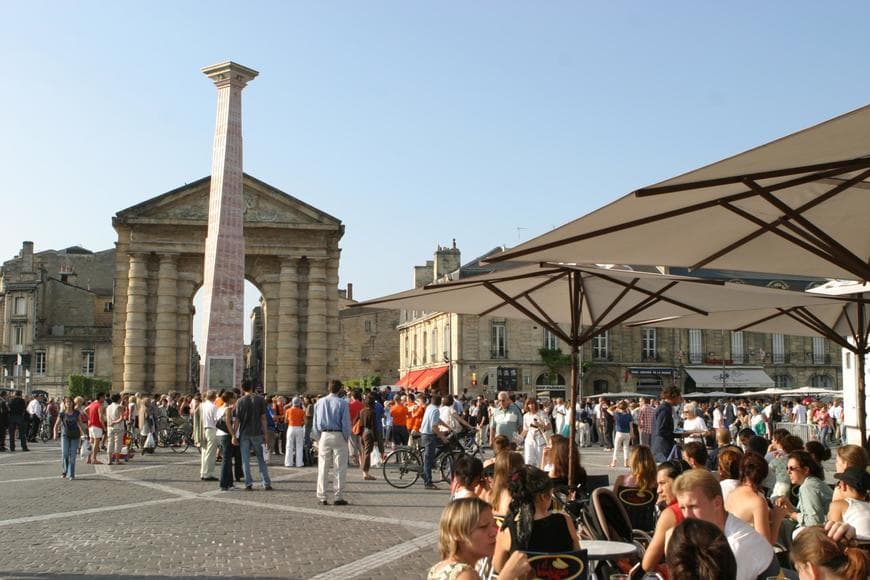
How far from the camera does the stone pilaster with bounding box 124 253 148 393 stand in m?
43.9

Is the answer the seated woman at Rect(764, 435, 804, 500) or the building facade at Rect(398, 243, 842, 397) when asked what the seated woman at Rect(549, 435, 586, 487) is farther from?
the building facade at Rect(398, 243, 842, 397)

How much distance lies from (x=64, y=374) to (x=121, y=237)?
3278 centimetres

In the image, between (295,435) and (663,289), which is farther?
(295,435)

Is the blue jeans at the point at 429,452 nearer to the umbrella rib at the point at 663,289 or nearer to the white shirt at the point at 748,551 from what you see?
the umbrella rib at the point at 663,289

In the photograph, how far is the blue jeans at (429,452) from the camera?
1644 cm

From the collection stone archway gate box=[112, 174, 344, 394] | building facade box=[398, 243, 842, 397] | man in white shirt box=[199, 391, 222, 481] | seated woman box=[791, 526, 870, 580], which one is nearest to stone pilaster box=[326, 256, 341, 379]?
stone archway gate box=[112, 174, 344, 394]

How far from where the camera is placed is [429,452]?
54.8 ft

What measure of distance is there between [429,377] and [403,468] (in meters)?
42.8

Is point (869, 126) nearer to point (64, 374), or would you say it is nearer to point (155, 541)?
point (155, 541)

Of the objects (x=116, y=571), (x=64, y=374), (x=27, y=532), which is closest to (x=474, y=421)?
(x=27, y=532)

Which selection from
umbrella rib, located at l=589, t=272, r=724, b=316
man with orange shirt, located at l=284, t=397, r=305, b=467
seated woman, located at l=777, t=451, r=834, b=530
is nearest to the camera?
seated woman, located at l=777, t=451, r=834, b=530

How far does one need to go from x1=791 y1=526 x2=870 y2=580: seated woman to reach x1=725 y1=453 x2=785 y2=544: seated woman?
1934mm

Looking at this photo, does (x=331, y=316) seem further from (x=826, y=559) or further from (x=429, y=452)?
(x=826, y=559)

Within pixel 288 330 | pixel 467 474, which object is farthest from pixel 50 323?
pixel 467 474
